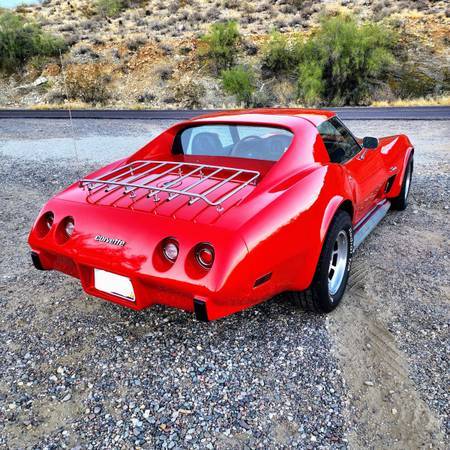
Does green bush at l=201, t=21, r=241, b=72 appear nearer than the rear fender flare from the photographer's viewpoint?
No

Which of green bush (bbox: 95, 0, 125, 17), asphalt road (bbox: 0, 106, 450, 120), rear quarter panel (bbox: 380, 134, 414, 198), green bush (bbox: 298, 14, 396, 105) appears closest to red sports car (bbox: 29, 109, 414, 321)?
rear quarter panel (bbox: 380, 134, 414, 198)

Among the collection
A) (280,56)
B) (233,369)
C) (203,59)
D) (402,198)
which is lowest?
(203,59)

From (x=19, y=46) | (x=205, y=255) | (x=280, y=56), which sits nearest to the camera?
(x=205, y=255)

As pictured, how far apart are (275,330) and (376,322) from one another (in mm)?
729

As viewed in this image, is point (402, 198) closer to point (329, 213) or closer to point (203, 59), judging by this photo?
point (329, 213)

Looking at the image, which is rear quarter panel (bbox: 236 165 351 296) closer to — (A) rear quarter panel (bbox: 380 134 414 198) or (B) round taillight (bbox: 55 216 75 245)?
(B) round taillight (bbox: 55 216 75 245)

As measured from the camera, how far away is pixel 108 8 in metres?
35.2

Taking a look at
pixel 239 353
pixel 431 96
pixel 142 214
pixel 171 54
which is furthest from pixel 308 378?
pixel 171 54

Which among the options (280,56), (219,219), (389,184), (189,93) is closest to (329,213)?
(219,219)

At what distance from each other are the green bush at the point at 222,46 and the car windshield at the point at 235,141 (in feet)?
72.7

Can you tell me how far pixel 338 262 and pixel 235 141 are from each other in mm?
1299

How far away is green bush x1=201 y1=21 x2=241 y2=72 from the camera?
24469mm

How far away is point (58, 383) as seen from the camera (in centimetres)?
241

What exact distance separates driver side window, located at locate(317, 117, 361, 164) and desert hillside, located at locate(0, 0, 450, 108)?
17222 millimetres
